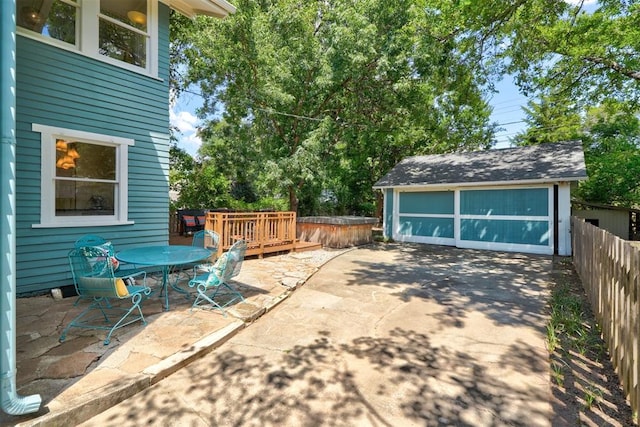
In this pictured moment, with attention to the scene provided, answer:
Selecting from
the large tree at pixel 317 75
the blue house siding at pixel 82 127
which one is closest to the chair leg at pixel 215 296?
the blue house siding at pixel 82 127

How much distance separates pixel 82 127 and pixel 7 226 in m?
3.80

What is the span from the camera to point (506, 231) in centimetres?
1023

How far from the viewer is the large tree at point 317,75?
10.8 meters

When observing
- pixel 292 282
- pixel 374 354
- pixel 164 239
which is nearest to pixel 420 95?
pixel 292 282

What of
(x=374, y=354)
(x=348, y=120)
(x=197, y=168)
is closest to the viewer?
(x=374, y=354)

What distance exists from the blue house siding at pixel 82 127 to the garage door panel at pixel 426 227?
899 cm

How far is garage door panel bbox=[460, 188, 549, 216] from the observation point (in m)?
9.70

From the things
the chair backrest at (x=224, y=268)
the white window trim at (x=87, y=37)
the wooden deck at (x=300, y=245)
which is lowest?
the wooden deck at (x=300, y=245)

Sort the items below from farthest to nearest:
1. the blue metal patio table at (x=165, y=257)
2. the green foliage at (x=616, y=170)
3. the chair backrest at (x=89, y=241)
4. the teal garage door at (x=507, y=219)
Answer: the green foliage at (x=616, y=170) → the teal garage door at (x=507, y=219) → the chair backrest at (x=89, y=241) → the blue metal patio table at (x=165, y=257)

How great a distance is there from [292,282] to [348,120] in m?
9.23

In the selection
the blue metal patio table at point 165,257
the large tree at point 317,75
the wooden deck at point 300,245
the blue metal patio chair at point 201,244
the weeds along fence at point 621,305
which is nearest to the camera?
the weeds along fence at point 621,305

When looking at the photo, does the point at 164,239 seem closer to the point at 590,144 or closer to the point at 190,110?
the point at 190,110

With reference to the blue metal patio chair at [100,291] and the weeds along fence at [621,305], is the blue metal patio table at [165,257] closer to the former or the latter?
the blue metal patio chair at [100,291]

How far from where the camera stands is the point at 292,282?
18.9ft
